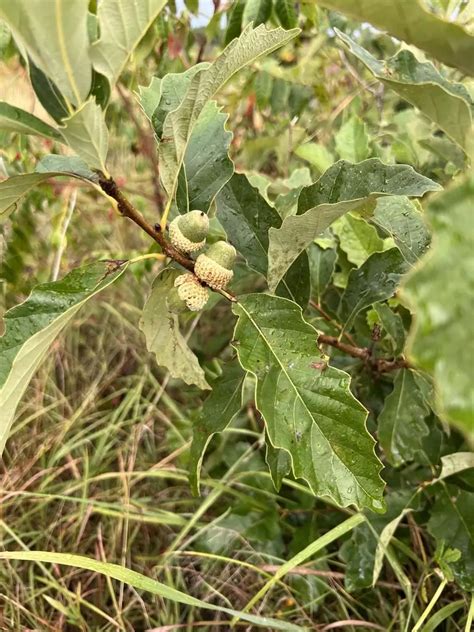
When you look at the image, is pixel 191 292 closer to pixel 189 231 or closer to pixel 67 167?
pixel 189 231

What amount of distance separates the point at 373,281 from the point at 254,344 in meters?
0.27

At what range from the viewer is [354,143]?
116 centimetres

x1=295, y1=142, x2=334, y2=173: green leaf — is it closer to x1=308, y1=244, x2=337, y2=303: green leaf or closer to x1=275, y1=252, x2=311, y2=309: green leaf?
x1=308, y1=244, x2=337, y2=303: green leaf

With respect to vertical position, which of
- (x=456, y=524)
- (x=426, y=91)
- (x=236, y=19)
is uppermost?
(x=426, y=91)

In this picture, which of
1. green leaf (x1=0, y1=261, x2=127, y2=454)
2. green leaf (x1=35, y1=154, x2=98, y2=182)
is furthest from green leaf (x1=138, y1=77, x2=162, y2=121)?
green leaf (x1=0, y1=261, x2=127, y2=454)

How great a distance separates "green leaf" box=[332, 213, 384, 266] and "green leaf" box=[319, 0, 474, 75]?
51 cm

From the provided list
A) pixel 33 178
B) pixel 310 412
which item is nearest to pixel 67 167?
pixel 33 178

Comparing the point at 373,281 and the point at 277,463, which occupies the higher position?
the point at 373,281

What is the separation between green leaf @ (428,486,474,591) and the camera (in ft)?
3.16

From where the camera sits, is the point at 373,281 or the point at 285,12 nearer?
the point at 373,281

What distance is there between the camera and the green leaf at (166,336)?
815 mm

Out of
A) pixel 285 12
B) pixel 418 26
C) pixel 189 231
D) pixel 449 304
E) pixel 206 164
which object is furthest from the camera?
pixel 285 12

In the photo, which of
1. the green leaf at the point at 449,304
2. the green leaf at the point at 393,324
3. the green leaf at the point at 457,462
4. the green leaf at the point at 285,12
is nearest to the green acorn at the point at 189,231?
the green leaf at the point at 393,324

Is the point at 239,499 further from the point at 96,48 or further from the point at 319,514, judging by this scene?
the point at 96,48
